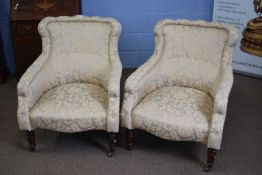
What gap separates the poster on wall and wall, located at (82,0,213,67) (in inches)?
6.9

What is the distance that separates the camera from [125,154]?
2.56 m

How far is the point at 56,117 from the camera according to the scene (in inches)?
94.3

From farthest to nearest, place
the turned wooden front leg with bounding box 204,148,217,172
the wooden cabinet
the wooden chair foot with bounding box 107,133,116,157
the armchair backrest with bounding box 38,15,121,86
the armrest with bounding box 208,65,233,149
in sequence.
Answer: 1. the wooden cabinet
2. the armchair backrest with bounding box 38,15,121,86
3. the wooden chair foot with bounding box 107,133,116,157
4. the turned wooden front leg with bounding box 204,148,217,172
5. the armrest with bounding box 208,65,233,149

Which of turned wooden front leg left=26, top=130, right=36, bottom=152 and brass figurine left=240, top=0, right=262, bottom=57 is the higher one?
brass figurine left=240, top=0, right=262, bottom=57

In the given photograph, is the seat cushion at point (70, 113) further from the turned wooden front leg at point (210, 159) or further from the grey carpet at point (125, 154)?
the turned wooden front leg at point (210, 159)

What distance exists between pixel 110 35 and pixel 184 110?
0.79 m

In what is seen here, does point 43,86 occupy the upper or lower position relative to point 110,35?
lower

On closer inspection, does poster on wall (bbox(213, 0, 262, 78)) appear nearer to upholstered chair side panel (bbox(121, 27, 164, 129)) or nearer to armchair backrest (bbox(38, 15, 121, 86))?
upholstered chair side panel (bbox(121, 27, 164, 129))

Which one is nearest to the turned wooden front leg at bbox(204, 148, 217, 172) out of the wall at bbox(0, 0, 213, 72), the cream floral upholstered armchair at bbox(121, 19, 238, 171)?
the cream floral upholstered armchair at bbox(121, 19, 238, 171)

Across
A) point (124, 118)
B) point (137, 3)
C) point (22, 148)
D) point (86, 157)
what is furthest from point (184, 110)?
point (137, 3)

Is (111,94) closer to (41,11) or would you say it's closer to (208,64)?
(208,64)

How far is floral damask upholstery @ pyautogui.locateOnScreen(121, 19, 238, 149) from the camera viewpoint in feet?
7.53

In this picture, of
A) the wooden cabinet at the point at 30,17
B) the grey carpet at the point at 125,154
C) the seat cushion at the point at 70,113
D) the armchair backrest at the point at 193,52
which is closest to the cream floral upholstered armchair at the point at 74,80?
the seat cushion at the point at 70,113

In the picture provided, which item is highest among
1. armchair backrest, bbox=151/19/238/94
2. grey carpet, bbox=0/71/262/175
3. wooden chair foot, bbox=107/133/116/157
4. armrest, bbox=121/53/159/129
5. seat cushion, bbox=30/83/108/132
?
armchair backrest, bbox=151/19/238/94
